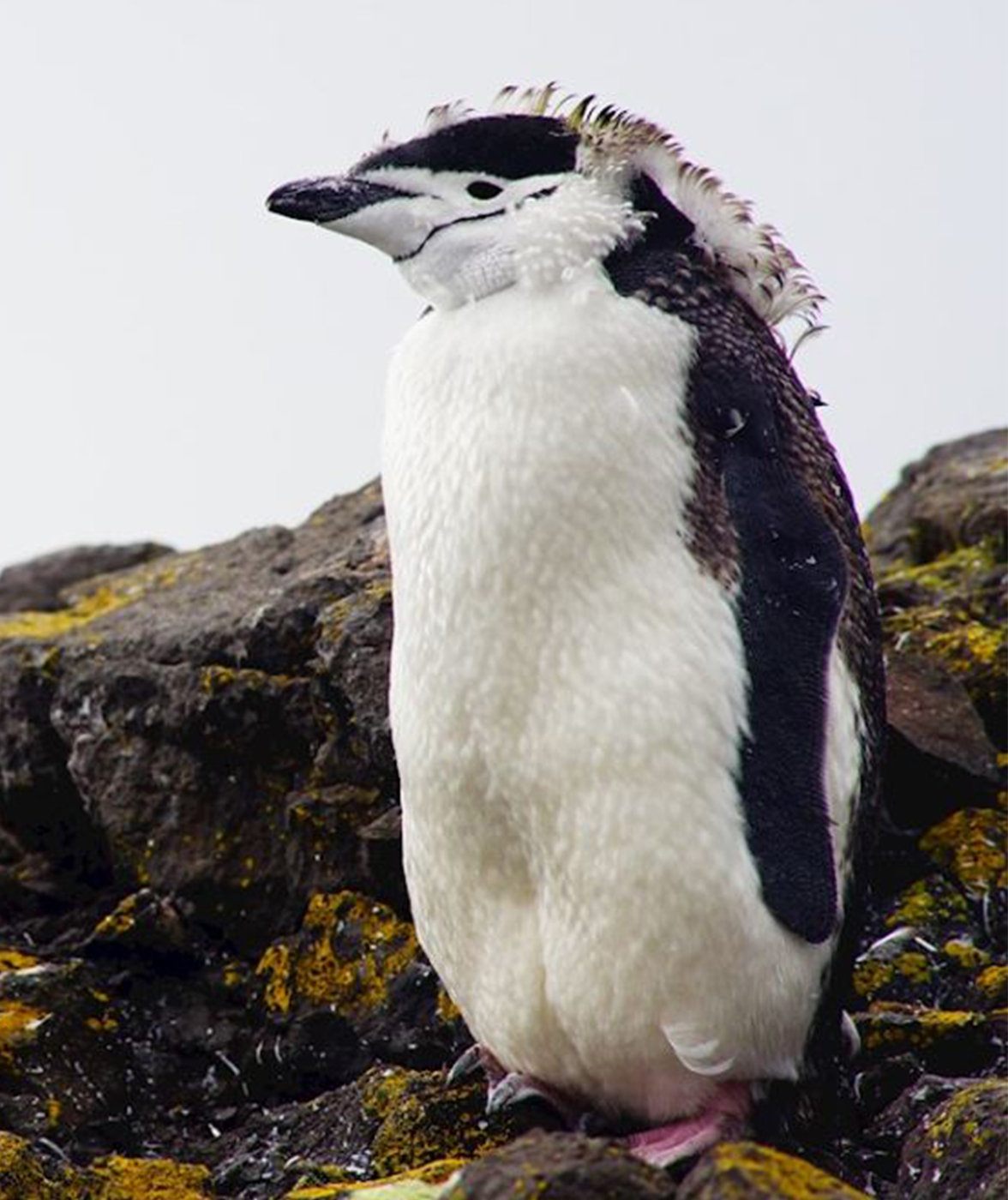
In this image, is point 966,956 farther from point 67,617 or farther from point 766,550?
point 67,617

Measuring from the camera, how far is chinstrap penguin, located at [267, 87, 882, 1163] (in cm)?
334

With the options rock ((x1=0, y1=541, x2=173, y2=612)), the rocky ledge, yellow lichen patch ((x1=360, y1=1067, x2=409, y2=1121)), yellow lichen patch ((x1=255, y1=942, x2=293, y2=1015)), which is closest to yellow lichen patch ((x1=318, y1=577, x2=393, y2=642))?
the rocky ledge

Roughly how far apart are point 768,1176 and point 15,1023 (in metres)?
2.01

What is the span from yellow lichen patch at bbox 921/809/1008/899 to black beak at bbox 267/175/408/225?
179 cm

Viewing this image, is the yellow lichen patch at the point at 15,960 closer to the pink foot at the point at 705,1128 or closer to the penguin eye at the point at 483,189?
the pink foot at the point at 705,1128

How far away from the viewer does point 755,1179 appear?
8.57 feet

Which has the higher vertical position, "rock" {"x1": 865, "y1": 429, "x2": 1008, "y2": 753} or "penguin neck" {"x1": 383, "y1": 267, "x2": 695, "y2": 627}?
"penguin neck" {"x1": 383, "y1": 267, "x2": 695, "y2": 627}

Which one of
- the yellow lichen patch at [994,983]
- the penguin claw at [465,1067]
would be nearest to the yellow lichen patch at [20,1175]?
the penguin claw at [465,1067]

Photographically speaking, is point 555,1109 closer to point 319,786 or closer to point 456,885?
point 456,885

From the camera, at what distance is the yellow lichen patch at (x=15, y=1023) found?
419 centimetres

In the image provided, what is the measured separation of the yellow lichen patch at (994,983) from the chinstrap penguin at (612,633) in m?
0.79

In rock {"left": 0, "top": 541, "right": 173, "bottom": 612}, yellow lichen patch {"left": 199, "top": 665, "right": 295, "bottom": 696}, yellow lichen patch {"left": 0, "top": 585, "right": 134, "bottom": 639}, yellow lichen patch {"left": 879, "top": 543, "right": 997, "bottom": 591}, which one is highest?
rock {"left": 0, "top": 541, "right": 173, "bottom": 612}

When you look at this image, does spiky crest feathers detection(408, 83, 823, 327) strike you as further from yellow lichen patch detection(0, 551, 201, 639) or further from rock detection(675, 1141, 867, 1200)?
yellow lichen patch detection(0, 551, 201, 639)

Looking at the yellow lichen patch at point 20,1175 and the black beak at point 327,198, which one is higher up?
the black beak at point 327,198
